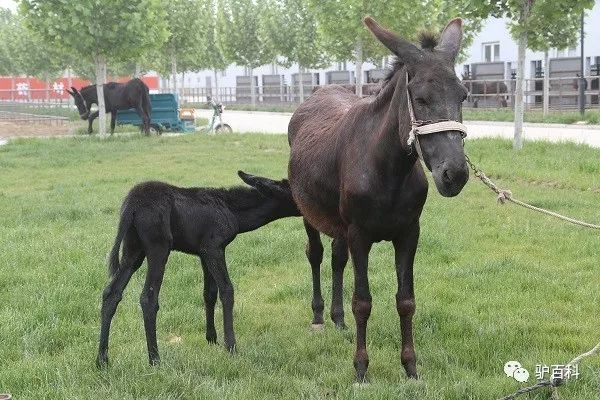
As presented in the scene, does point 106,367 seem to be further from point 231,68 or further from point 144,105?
point 231,68

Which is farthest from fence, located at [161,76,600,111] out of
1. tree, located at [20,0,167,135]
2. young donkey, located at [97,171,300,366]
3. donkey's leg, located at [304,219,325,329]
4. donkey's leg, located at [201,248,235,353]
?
donkey's leg, located at [201,248,235,353]

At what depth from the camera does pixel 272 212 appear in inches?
213

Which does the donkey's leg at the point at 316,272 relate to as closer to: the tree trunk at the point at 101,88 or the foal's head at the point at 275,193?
the foal's head at the point at 275,193

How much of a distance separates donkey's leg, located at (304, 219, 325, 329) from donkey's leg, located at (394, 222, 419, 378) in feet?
3.89

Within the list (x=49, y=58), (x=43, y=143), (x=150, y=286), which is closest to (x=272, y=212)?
(x=150, y=286)

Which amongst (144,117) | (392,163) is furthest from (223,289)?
(144,117)

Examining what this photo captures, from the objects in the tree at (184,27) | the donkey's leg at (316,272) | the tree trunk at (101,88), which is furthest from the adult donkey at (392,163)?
the tree at (184,27)

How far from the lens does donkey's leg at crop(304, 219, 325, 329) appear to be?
5680 millimetres

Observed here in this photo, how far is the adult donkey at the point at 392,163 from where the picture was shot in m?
3.55

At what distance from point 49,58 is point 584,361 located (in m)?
38.8

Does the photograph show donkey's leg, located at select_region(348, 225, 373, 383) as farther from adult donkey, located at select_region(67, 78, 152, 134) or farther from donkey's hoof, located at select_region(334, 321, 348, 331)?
adult donkey, located at select_region(67, 78, 152, 134)

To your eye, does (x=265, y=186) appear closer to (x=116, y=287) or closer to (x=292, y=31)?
(x=116, y=287)

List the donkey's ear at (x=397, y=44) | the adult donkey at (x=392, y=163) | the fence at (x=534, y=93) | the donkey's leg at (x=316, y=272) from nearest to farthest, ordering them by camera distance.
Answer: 1. the adult donkey at (x=392, y=163)
2. the donkey's ear at (x=397, y=44)
3. the donkey's leg at (x=316, y=272)
4. the fence at (x=534, y=93)

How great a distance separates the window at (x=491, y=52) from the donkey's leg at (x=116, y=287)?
3823 cm
